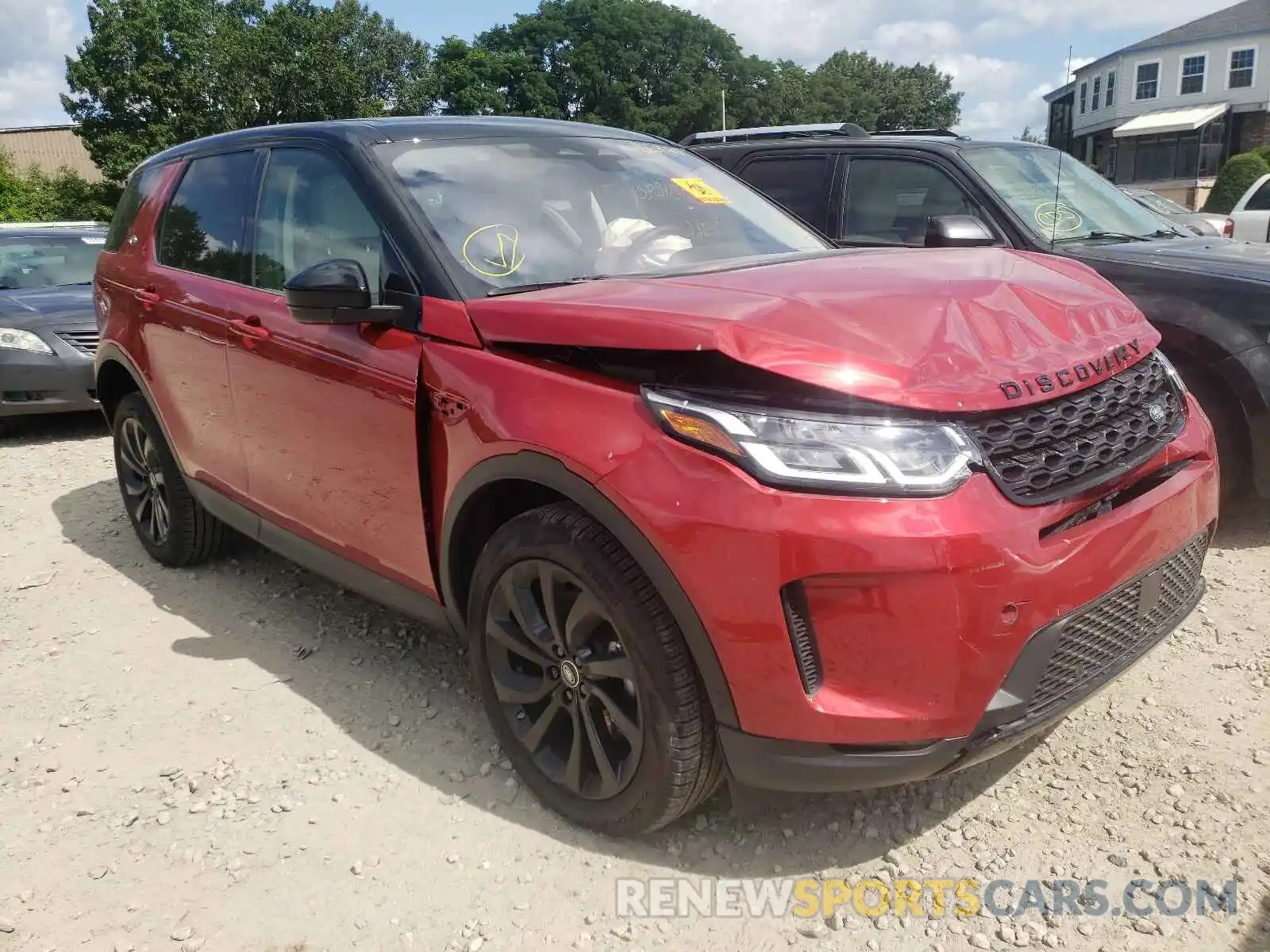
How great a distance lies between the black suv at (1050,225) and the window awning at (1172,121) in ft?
143

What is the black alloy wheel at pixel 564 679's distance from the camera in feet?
7.86

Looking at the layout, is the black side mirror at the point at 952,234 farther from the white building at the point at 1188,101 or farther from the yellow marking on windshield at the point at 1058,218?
the white building at the point at 1188,101

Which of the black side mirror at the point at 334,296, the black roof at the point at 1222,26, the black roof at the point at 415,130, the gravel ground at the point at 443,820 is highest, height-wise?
the black roof at the point at 1222,26

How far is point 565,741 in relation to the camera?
8.81ft

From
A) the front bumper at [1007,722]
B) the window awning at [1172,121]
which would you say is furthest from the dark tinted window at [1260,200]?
the window awning at [1172,121]

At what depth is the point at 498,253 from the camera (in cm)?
289

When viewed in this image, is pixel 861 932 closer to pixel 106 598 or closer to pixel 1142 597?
pixel 1142 597

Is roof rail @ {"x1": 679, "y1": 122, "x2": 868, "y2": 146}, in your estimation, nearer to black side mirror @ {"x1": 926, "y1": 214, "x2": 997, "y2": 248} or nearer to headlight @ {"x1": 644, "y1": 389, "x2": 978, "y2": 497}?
black side mirror @ {"x1": 926, "y1": 214, "x2": 997, "y2": 248}

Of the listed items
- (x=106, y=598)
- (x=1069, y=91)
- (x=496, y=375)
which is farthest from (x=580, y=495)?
(x=1069, y=91)

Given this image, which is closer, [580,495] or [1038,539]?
[1038,539]

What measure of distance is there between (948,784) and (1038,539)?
3.28 feet

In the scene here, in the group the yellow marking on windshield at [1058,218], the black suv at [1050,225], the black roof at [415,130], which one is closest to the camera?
the black roof at [415,130]

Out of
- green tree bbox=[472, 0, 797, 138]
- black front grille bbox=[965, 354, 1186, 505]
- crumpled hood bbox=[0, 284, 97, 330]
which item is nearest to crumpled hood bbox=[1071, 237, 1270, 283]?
black front grille bbox=[965, 354, 1186, 505]

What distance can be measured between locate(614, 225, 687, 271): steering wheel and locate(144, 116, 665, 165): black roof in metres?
0.52
